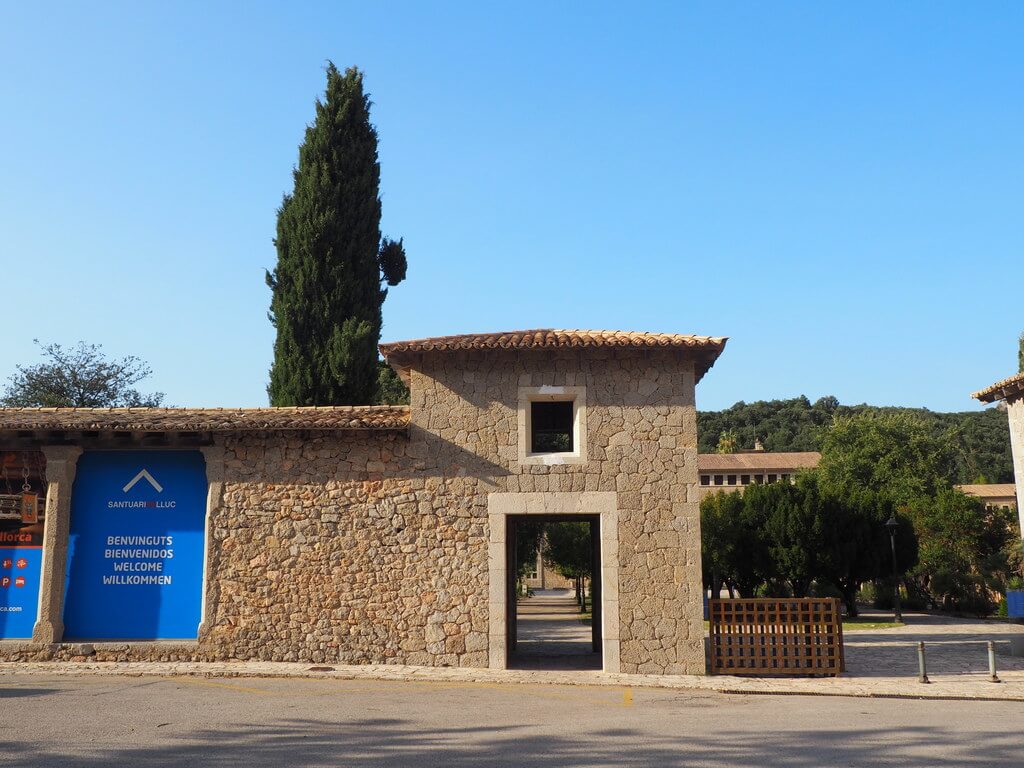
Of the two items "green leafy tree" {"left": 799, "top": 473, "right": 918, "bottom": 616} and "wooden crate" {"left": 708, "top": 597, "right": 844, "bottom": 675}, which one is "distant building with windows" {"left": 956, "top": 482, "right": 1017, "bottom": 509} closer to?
"green leafy tree" {"left": 799, "top": 473, "right": 918, "bottom": 616}

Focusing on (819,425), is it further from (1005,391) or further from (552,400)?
(552,400)

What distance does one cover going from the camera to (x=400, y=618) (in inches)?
593

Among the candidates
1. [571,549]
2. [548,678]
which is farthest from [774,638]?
[571,549]

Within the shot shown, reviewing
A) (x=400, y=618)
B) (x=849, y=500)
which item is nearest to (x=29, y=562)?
(x=400, y=618)

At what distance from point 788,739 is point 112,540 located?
1200 centimetres

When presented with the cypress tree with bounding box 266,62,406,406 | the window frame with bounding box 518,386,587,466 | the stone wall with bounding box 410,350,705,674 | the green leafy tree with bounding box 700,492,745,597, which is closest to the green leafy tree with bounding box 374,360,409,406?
the cypress tree with bounding box 266,62,406,406

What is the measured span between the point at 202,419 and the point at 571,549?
23.7 metres

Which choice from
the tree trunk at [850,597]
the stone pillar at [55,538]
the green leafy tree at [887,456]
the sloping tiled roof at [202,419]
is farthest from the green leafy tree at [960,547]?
the stone pillar at [55,538]

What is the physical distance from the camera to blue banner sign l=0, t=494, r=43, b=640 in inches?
606

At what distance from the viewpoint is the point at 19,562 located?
15.5m

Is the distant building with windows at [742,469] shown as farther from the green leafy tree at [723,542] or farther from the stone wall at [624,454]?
the stone wall at [624,454]

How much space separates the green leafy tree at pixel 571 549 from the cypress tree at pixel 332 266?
43.6ft

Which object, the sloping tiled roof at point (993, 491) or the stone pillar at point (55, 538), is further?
the sloping tiled roof at point (993, 491)

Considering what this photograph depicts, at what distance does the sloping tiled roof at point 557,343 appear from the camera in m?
15.0
